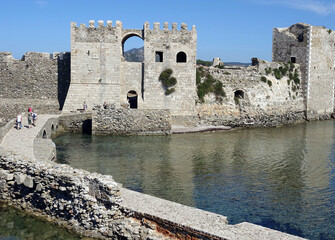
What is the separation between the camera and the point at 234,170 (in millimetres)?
16141

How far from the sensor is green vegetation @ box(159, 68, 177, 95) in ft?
84.2

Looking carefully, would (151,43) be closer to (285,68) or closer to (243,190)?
(285,68)

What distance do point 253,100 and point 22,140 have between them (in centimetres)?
1750

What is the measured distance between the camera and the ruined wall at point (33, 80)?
26719mm

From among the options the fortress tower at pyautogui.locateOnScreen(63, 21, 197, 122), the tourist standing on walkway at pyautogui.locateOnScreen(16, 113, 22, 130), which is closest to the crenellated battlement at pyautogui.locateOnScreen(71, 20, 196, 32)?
the fortress tower at pyautogui.locateOnScreen(63, 21, 197, 122)

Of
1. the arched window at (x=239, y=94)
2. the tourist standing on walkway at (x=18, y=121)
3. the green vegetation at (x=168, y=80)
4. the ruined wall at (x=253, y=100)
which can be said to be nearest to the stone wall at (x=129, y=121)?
the green vegetation at (x=168, y=80)

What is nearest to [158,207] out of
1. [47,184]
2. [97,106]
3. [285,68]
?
[47,184]

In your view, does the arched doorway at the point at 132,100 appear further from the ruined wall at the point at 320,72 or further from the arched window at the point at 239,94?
the ruined wall at the point at 320,72

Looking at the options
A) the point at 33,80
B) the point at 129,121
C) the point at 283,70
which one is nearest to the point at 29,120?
the point at 129,121

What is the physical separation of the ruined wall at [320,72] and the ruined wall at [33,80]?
62.0ft

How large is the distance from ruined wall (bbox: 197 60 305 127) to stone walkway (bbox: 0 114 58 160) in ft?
37.3

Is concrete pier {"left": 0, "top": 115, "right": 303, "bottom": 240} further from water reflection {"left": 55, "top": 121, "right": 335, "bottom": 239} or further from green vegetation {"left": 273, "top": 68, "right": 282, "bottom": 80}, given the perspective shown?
green vegetation {"left": 273, "top": 68, "right": 282, "bottom": 80}

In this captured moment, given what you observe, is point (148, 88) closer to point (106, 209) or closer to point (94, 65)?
point (94, 65)

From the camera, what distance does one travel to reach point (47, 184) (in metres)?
10.8
